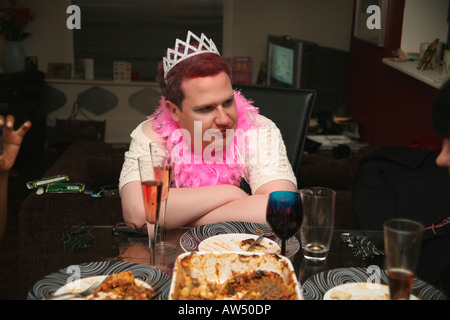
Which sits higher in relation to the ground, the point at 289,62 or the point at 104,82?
the point at 289,62

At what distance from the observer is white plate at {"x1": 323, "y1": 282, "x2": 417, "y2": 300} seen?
94 centimetres

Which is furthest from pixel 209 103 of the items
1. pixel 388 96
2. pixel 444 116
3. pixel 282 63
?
pixel 282 63

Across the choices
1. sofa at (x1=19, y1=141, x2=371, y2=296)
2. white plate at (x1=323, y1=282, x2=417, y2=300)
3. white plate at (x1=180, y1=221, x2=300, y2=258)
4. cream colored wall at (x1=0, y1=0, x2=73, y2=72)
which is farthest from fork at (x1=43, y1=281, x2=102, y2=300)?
cream colored wall at (x1=0, y1=0, x2=73, y2=72)

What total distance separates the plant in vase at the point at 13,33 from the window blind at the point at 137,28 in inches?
22.1

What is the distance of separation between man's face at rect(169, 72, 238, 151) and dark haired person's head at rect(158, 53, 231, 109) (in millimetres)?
16

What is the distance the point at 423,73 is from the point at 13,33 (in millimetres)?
4197

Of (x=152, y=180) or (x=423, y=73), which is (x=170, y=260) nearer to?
(x=152, y=180)

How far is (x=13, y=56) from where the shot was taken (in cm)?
503

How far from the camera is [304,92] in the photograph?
2.22 metres

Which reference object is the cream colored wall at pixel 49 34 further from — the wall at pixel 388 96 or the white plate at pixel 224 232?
the white plate at pixel 224 232

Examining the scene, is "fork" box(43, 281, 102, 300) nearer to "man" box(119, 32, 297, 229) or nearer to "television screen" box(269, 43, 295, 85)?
"man" box(119, 32, 297, 229)

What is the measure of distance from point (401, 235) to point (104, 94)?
16.5 feet

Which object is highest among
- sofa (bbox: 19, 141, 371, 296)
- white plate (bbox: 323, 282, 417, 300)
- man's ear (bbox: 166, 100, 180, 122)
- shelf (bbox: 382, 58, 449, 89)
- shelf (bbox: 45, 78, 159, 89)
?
shelf (bbox: 382, 58, 449, 89)

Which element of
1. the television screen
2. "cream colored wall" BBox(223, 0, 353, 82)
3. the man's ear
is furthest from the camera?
"cream colored wall" BBox(223, 0, 353, 82)
